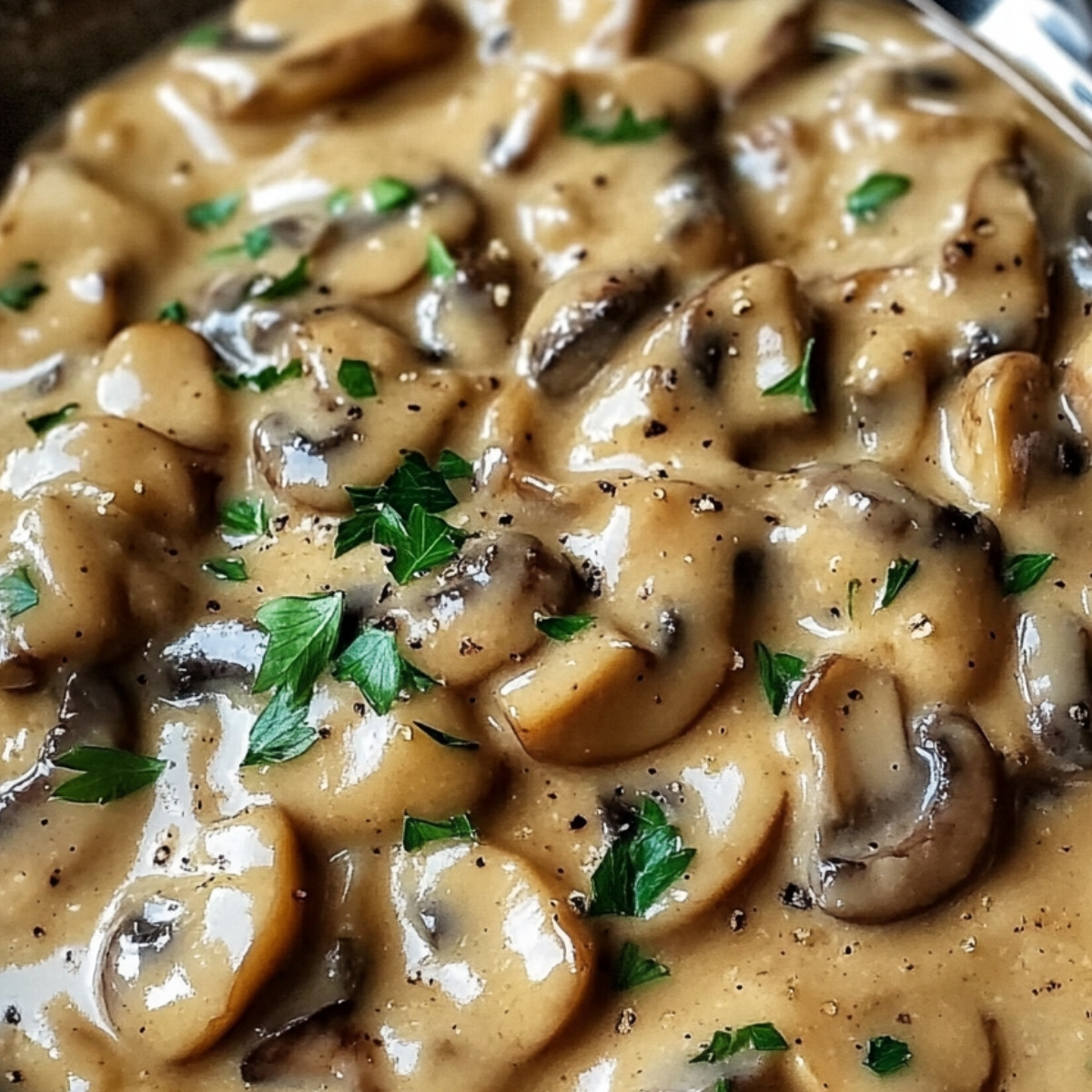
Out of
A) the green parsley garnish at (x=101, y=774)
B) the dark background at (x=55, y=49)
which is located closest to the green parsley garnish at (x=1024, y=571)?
the green parsley garnish at (x=101, y=774)

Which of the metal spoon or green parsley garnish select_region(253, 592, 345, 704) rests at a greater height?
the metal spoon

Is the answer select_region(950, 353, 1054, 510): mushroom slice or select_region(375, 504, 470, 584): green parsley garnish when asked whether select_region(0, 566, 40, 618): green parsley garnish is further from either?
select_region(950, 353, 1054, 510): mushroom slice

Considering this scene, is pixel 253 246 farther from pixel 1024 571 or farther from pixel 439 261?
pixel 1024 571

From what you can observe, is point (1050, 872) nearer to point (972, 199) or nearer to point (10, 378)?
point (972, 199)

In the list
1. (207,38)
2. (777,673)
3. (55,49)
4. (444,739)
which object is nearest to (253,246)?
(207,38)

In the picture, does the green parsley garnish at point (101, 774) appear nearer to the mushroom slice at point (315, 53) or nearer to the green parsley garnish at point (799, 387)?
the green parsley garnish at point (799, 387)

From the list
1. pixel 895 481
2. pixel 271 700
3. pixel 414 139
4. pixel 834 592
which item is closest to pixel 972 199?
pixel 895 481

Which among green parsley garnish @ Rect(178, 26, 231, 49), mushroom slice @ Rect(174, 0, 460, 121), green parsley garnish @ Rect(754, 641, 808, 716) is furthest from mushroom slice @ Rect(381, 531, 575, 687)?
green parsley garnish @ Rect(178, 26, 231, 49)

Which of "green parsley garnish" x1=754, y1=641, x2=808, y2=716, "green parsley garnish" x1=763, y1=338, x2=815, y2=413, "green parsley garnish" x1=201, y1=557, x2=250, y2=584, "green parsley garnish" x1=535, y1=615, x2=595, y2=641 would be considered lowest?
"green parsley garnish" x1=754, y1=641, x2=808, y2=716

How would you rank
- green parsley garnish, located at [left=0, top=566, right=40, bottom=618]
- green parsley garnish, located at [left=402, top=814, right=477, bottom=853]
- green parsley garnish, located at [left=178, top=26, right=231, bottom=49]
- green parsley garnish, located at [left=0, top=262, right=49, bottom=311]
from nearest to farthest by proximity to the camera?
green parsley garnish, located at [left=402, top=814, right=477, bottom=853] → green parsley garnish, located at [left=0, top=566, right=40, bottom=618] → green parsley garnish, located at [left=0, top=262, right=49, bottom=311] → green parsley garnish, located at [left=178, top=26, right=231, bottom=49]
